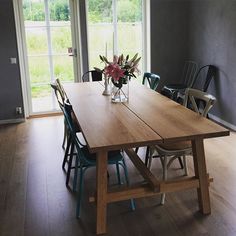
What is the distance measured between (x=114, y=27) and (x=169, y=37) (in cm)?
97

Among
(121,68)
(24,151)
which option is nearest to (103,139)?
(121,68)

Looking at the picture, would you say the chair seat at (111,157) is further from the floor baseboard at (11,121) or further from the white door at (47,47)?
the white door at (47,47)

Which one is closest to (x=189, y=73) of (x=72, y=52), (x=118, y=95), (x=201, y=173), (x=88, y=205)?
(x=72, y=52)

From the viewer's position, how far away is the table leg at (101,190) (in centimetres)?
223

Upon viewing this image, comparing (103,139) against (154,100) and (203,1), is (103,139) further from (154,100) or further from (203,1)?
(203,1)

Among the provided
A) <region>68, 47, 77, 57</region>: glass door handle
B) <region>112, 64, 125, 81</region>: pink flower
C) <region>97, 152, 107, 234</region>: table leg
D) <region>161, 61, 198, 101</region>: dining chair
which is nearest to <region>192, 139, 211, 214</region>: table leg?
<region>97, 152, 107, 234</region>: table leg

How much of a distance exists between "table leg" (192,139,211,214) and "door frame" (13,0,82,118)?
337cm

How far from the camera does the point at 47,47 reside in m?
5.19

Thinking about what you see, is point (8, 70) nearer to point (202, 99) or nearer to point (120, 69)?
point (120, 69)

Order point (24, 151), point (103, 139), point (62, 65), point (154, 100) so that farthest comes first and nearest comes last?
point (62, 65)
point (24, 151)
point (154, 100)
point (103, 139)

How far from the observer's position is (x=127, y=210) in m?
2.66

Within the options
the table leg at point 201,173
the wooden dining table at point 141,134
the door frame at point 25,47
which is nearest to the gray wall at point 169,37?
the door frame at point 25,47

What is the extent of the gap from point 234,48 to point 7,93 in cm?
342

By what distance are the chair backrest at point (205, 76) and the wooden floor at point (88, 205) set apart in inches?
52.0
